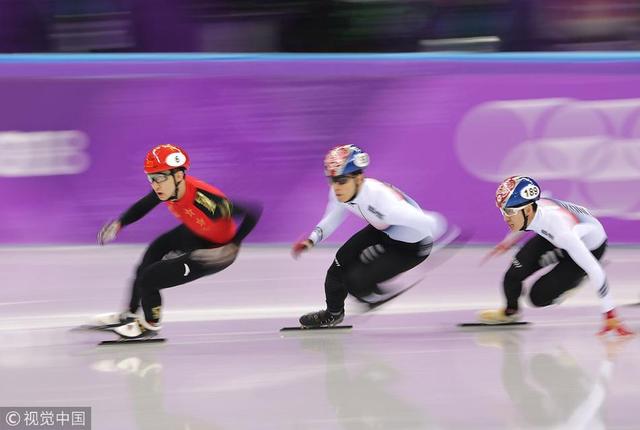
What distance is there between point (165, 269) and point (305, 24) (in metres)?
3.32

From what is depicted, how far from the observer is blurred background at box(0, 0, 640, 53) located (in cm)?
777

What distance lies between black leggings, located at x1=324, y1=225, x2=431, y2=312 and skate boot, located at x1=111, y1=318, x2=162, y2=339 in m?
1.04

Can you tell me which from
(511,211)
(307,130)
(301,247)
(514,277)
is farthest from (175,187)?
(307,130)

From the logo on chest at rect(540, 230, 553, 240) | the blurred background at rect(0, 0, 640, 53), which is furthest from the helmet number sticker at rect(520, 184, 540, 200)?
the blurred background at rect(0, 0, 640, 53)

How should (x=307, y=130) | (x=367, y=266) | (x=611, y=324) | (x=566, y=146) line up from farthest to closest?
(x=307, y=130) < (x=566, y=146) < (x=367, y=266) < (x=611, y=324)

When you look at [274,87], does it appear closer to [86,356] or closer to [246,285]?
[246,285]

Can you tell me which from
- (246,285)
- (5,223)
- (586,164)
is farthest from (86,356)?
(586,164)

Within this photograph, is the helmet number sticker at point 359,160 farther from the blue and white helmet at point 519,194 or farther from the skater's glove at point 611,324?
the skater's glove at point 611,324

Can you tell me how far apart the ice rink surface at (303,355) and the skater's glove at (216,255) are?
0.43 meters

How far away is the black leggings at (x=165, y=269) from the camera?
509 cm

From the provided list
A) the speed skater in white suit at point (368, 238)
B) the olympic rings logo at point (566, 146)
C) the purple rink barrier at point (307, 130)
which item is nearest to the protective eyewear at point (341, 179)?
the speed skater in white suit at point (368, 238)

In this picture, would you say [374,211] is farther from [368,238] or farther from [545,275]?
[545,275]

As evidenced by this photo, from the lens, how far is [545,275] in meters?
5.40

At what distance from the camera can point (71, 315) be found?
5754mm
